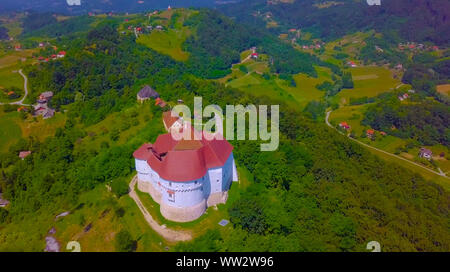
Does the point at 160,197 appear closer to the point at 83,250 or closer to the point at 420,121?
the point at 83,250

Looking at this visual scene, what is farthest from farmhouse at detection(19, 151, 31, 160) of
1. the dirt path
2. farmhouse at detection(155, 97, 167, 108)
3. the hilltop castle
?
the dirt path

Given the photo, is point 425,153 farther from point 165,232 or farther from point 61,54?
point 61,54

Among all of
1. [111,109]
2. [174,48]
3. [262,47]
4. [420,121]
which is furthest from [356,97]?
[111,109]

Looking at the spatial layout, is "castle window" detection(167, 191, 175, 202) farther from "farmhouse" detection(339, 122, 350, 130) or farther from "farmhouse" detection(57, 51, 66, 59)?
"farmhouse" detection(57, 51, 66, 59)

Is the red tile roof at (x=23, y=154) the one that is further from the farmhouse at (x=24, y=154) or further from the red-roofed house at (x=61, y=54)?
the red-roofed house at (x=61, y=54)

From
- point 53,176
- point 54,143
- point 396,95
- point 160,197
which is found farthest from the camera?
point 396,95

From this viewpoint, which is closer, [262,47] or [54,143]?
[54,143]

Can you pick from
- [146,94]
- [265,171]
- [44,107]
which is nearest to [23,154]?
[44,107]
